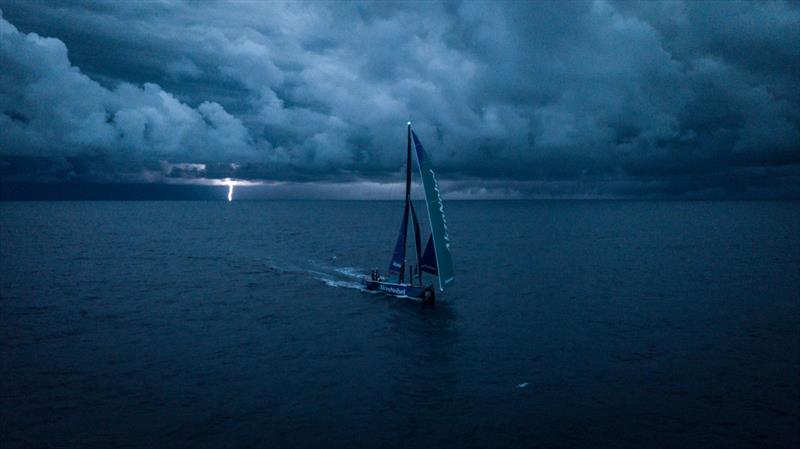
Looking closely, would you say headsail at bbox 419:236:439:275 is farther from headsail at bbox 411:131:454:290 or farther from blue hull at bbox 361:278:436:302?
blue hull at bbox 361:278:436:302

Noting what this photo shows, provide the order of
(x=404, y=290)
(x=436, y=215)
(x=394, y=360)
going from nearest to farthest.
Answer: (x=394, y=360) → (x=436, y=215) → (x=404, y=290)

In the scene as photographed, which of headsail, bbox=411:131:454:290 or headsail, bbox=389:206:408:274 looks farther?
headsail, bbox=389:206:408:274

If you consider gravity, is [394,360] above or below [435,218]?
below

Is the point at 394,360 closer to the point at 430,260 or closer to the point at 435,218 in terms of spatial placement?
the point at 435,218

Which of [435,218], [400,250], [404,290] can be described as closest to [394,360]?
[435,218]

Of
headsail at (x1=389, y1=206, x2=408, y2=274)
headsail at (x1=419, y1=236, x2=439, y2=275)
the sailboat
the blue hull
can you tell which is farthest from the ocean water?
headsail at (x1=389, y1=206, x2=408, y2=274)
